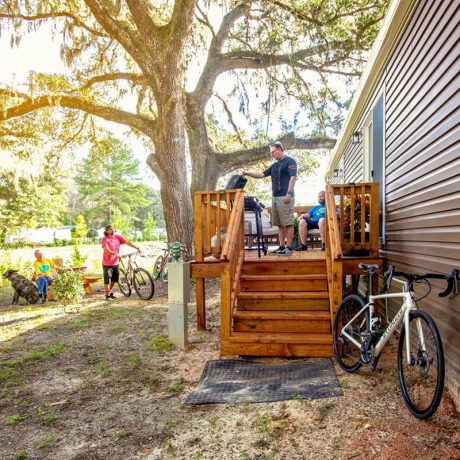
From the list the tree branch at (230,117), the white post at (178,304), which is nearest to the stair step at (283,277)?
the white post at (178,304)

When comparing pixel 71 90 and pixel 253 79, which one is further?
pixel 253 79

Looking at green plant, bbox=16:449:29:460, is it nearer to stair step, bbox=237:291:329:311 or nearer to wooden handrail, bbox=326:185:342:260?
stair step, bbox=237:291:329:311

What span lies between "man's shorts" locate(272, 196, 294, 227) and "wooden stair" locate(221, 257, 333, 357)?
663mm

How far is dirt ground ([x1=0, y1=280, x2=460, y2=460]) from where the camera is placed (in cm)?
259

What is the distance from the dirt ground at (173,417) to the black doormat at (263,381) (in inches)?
4.2

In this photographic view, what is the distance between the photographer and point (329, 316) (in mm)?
4531

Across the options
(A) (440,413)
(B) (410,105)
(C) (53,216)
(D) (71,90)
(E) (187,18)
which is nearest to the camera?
(A) (440,413)

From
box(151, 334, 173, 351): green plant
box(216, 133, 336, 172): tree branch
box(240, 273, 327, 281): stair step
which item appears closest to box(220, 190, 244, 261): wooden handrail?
box(240, 273, 327, 281): stair step

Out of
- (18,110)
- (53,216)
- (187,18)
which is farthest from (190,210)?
(53,216)

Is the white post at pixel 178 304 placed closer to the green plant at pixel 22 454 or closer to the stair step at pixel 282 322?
the stair step at pixel 282 322

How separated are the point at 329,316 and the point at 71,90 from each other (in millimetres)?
9307

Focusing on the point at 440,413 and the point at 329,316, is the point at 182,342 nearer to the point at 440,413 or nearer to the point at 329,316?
the point at 329,316

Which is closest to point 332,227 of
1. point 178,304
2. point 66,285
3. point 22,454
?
point 178,304

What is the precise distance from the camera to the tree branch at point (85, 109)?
10602 mm
